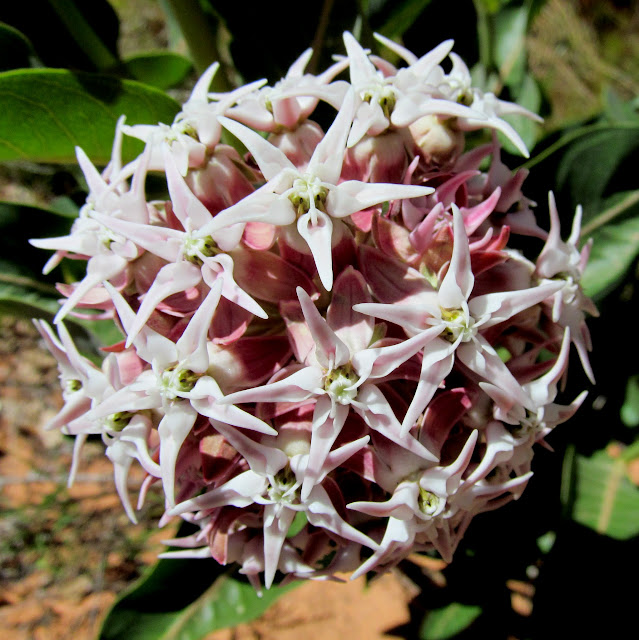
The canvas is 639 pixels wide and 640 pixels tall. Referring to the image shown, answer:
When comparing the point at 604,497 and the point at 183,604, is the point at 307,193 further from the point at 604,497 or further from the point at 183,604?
the point at 604,497

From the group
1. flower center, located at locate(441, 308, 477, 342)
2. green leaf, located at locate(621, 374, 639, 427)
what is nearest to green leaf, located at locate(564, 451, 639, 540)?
green leaf, located at locate(621, 374, 639, 427)

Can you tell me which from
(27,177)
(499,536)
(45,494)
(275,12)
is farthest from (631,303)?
(27,177)

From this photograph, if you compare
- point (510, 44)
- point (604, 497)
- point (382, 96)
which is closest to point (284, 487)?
point (382, 96)

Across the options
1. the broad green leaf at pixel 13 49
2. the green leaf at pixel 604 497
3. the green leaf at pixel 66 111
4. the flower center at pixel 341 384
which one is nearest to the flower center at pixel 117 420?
the flower center at pixel 341 384

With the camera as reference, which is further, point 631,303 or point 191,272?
point 631,303

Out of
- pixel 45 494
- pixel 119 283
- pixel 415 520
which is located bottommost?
pixel 45 494

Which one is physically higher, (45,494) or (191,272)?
(191,272)

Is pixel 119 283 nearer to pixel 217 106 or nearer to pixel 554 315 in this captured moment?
pixel 217 106
